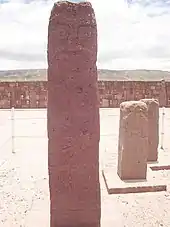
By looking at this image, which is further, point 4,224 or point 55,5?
point 4,224

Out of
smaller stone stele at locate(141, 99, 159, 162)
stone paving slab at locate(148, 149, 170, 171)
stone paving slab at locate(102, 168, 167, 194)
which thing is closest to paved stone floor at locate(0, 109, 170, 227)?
stone paving slab at locate(102, 168, 167, 194)

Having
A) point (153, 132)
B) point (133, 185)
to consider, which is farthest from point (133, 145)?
point (153, 132)

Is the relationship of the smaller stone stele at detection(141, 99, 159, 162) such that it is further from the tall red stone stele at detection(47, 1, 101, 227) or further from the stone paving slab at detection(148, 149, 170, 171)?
the tall red stone stele at detection(47, 1, 101, 227)

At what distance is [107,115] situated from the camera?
18.4 metres

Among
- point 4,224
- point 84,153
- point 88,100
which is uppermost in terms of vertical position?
point 88,100

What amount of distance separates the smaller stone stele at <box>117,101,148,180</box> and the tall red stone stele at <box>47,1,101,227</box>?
2.66 meters

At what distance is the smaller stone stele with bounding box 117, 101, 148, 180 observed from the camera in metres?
6.87

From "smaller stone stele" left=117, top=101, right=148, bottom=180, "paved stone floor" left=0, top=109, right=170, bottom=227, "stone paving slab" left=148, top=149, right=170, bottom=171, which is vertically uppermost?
"smaller stone stele" left=117, top=101, right=148, bottom=180

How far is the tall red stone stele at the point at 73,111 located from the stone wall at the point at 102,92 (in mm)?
16731

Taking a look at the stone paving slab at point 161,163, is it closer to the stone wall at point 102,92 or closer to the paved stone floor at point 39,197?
the paved stone floor at point 39,197

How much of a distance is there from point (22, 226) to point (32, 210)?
0.60 m

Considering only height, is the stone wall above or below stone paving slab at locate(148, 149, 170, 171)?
above

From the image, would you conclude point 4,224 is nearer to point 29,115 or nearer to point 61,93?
point 61,93

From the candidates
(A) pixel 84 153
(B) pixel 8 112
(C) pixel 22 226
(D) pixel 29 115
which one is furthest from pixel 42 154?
(B) pixel 8 112
